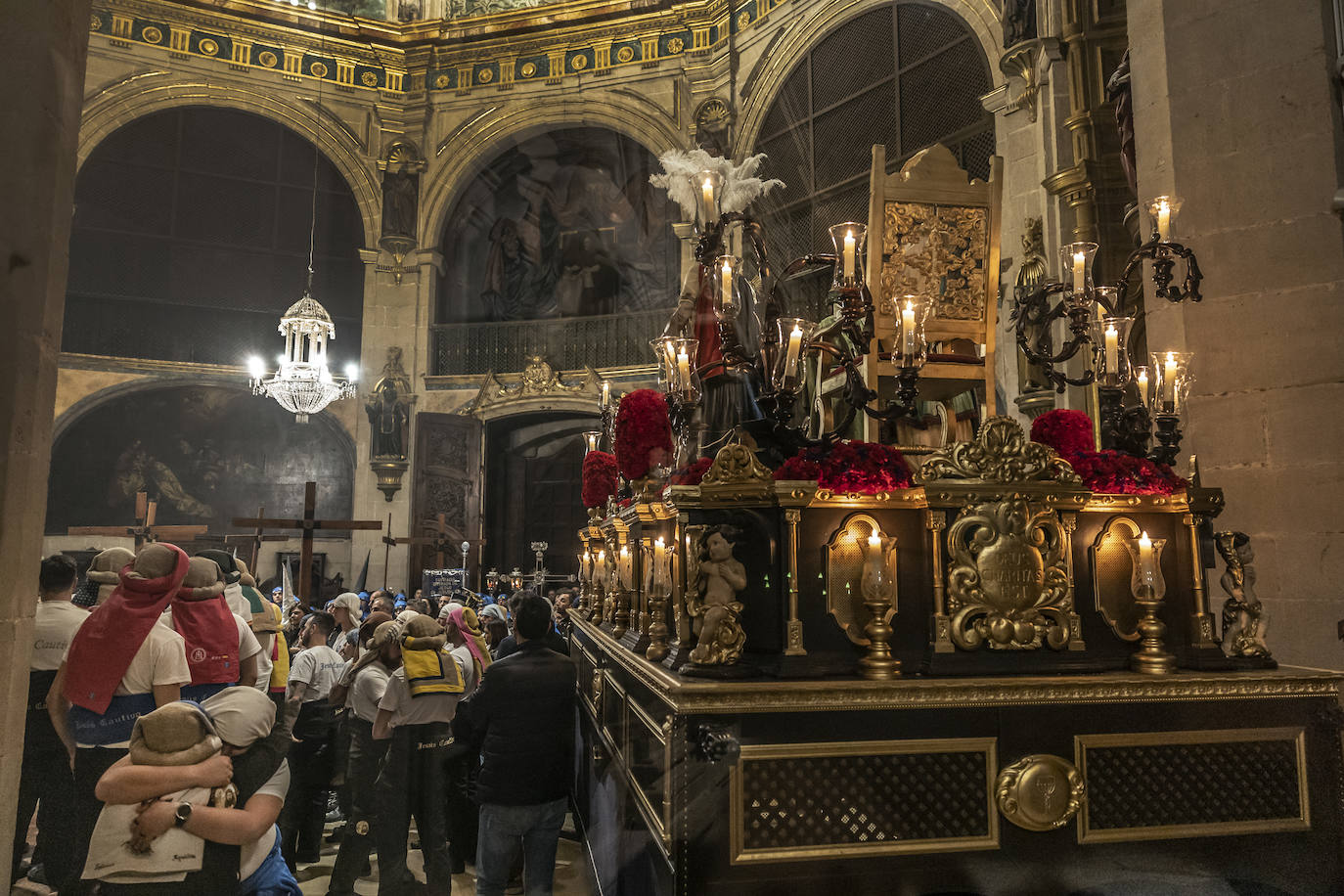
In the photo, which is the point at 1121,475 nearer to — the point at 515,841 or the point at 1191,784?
the point at 1191,784

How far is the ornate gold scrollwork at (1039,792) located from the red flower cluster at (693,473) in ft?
5.07

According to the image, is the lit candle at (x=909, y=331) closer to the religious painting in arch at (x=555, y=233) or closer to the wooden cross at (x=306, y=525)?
the wooden cross at (x=306, y=525)

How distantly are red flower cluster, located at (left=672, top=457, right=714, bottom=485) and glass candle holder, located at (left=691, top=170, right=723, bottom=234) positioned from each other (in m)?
0.93

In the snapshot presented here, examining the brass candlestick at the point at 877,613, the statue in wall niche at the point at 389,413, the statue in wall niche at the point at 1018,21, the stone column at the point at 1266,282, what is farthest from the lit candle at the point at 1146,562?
the statue in wall niche at the point at 389,413

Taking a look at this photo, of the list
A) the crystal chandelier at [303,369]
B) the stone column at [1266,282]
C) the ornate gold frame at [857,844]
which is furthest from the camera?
the crystal chandelier at [303,369]

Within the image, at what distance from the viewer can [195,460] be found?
15.7m

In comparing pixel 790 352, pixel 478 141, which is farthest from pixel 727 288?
pixel 478 141

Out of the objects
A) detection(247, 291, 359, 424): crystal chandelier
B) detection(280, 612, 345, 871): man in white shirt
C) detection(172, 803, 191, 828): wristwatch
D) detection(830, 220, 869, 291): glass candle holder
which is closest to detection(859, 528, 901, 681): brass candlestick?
detection(830, 220, 869, 291): glass candle holder

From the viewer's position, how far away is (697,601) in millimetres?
3281

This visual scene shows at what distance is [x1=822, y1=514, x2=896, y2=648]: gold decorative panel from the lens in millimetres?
3412

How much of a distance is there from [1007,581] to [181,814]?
2.89 meters

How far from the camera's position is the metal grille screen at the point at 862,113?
10.7 metres

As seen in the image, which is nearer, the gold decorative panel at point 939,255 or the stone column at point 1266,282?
the gold decorative panel at point 939,255

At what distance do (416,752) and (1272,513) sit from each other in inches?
184
